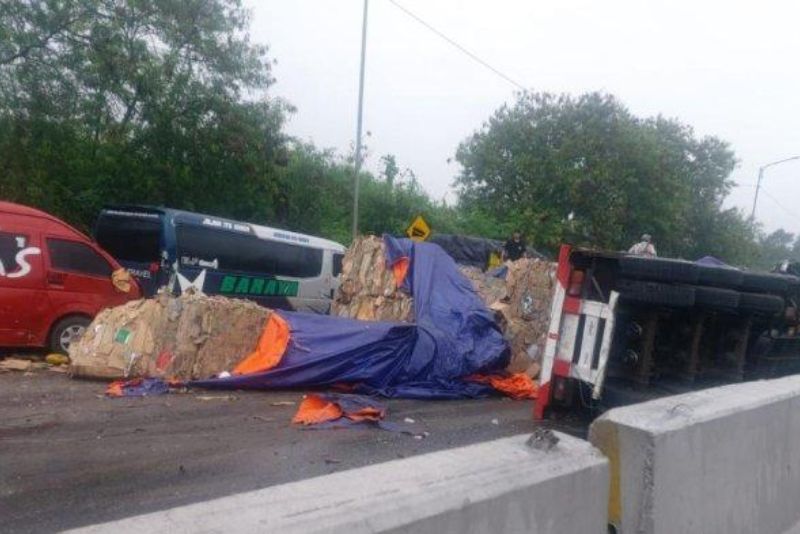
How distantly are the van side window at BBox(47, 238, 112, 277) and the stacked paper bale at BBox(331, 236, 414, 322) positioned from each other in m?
3.58

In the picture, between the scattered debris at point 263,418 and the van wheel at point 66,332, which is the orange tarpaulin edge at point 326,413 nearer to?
the scattered debris at point 263,418

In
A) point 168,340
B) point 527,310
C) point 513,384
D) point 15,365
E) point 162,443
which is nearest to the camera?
point 162,443

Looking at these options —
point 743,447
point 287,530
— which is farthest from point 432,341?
point 287,530

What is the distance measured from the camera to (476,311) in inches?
416

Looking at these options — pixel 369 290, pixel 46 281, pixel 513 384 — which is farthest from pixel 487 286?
pixel 46 281

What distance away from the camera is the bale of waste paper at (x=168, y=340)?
28.5 ft

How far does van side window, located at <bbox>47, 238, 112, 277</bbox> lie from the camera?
32.2 ft

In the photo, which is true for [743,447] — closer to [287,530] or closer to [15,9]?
[287,530]

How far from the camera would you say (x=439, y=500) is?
216 cm

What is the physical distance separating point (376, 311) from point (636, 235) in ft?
80.8

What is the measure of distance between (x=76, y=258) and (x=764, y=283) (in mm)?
8759

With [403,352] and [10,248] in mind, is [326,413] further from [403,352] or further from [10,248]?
[10,248]

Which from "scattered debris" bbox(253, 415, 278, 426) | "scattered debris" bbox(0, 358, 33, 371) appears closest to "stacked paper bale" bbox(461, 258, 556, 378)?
"scattered debris" bbox(253, 415, 278, 426)

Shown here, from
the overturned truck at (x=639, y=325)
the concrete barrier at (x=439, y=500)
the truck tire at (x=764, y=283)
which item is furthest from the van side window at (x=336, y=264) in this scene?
the concrete barrier at (x=439, y=500)
